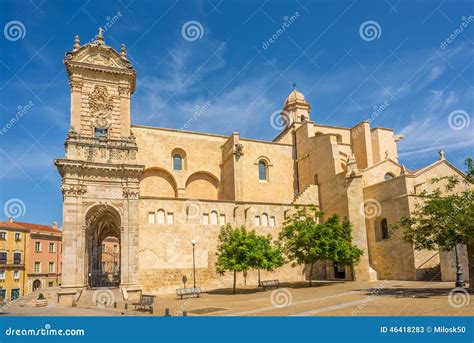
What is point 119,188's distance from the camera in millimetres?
26344

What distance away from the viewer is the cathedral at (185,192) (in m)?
25.8

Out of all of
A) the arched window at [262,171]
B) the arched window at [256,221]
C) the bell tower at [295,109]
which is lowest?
the arched window at [256,221]

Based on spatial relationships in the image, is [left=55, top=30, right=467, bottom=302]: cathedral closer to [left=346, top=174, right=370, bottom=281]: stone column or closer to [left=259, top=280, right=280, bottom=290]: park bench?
[left=346, top=174, right=370, bottom=281]: stone column

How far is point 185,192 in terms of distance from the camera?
37.6 m

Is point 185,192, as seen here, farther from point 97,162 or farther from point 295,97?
point 295,97

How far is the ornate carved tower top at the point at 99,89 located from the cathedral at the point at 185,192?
7 centimetres

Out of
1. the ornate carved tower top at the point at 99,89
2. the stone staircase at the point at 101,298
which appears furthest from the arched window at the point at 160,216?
the ornate carved tower top at the point at 99,89

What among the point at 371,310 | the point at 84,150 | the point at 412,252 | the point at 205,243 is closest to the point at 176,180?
the point at 205,243

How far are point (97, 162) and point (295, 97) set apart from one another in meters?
32.0

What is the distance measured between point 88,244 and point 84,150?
682 centimetres

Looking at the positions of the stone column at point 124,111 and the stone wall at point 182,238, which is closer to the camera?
the stone wall at point 182,238

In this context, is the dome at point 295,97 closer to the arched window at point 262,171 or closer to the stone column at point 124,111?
the arched window at point 262,171

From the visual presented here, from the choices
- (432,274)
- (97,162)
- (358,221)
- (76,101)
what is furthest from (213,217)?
(432,274)

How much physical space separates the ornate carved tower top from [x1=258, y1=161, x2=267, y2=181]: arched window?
15.0 meters
